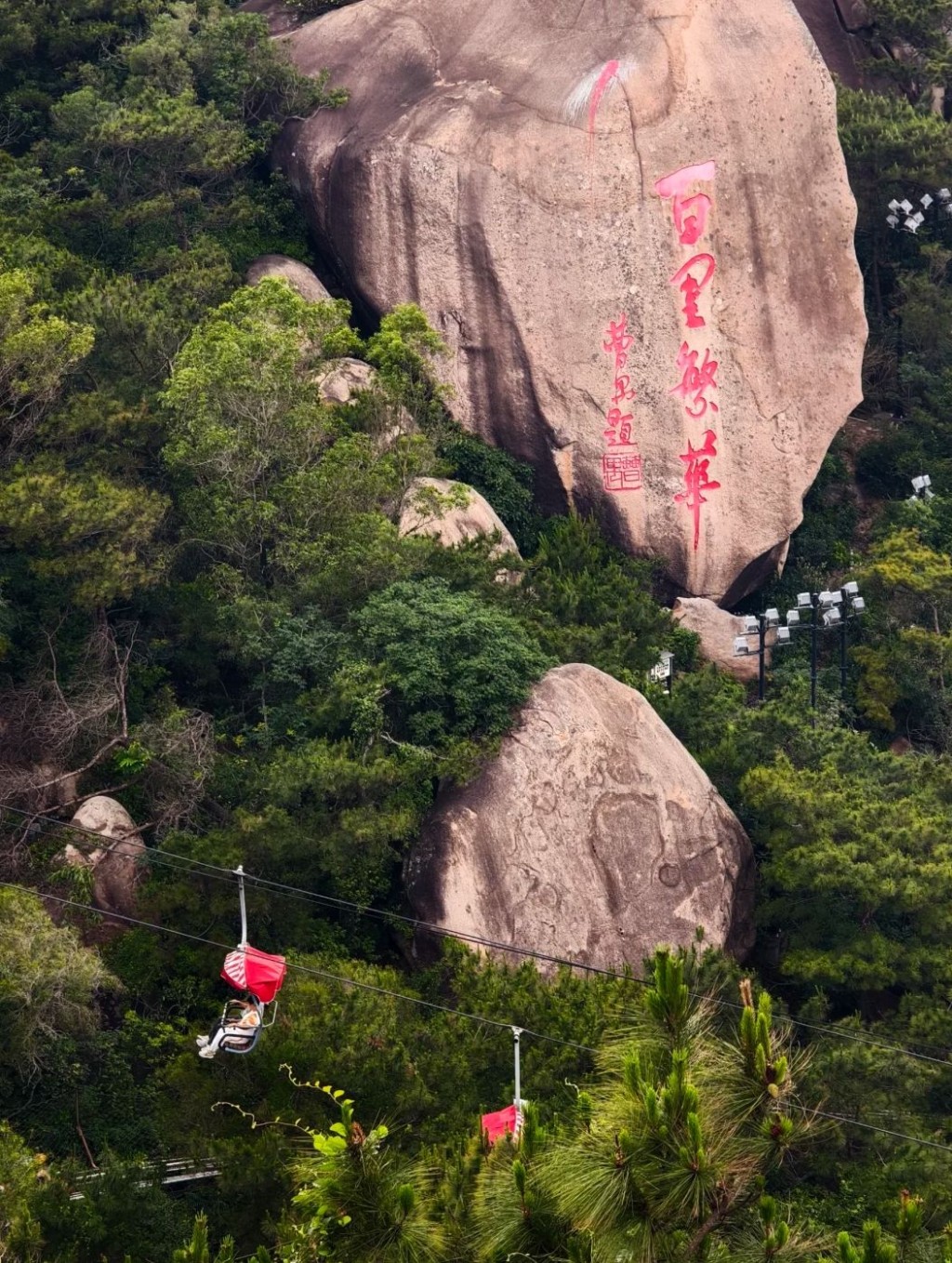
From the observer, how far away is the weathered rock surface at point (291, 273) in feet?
70.1

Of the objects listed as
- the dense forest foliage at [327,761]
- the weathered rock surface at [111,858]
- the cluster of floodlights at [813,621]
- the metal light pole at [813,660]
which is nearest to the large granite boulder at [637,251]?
the dense forest foliage at [327,761]

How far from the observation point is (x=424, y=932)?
50.9ft

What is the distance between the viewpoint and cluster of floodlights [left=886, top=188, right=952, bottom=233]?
2416cm

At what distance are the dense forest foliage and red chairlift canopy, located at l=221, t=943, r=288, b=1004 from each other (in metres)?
0.34

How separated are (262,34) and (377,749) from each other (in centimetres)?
1014

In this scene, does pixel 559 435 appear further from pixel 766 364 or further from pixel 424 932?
pixel 424 932

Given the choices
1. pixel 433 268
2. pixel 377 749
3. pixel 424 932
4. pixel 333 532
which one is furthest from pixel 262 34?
pixel 424 932

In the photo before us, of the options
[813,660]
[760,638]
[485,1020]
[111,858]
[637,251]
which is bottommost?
[760,638]

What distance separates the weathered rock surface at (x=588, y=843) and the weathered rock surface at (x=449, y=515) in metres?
2.24

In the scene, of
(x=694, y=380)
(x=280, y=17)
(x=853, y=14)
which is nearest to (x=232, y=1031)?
A: (x=694, y=380)

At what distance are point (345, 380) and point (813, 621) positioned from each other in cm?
551

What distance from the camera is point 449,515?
19312mm

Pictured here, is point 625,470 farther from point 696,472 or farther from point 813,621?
point 813,621

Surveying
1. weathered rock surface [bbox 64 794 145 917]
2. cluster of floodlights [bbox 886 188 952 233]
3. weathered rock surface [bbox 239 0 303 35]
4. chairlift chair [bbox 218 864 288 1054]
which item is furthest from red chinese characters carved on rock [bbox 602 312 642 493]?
chairlift chair [bbox 218 864 288 1054]
